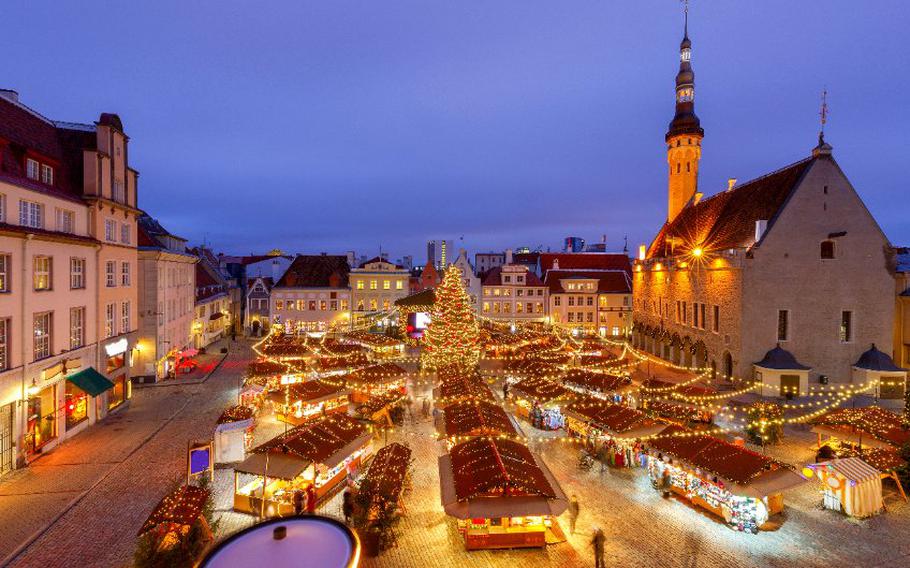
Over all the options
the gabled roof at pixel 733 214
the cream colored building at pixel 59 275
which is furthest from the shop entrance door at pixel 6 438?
the gabled roof at pixel 733 214

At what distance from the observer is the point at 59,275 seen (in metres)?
22.2

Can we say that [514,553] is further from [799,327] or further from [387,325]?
[387,325]

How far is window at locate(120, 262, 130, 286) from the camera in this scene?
28.6 m

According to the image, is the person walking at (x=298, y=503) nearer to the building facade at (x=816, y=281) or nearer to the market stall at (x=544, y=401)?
the market stall at (x=544, y=401)

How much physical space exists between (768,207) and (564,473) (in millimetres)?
28877

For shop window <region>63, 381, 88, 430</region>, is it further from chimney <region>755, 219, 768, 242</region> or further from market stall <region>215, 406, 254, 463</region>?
chimney <region>755, 219, 768, 242</region>

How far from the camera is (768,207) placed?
3650cm

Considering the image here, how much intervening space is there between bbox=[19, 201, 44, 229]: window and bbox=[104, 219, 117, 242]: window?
5415 millimetres

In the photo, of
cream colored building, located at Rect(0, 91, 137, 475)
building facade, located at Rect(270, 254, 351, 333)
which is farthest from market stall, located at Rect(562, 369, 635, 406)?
building facade, located at Rect(270, 254, 351, 333)

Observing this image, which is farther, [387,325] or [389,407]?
[387,325]

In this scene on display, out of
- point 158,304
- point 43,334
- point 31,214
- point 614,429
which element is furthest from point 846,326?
point 158,304

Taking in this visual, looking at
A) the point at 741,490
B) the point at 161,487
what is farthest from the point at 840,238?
the point at 161,487

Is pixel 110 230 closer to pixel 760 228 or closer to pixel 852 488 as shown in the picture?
pixel 852 488

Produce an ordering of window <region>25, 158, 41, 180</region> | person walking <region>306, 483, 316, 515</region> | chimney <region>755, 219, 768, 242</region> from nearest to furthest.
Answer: person walking <region>306, 483, 316, 515</region>
window <region>25, 158, 41, 180</region>
chimney <region>755, 219, 768, 242</region>
